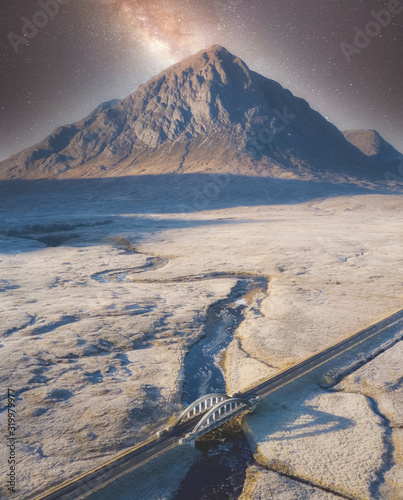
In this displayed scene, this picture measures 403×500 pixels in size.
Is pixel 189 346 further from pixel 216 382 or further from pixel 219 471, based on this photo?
pixel 219 471

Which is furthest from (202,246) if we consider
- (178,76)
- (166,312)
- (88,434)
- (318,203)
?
(178,76)

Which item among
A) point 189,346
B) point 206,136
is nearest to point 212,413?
point 189,346

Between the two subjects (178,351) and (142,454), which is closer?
(142,454)

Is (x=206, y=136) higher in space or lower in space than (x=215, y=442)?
higher

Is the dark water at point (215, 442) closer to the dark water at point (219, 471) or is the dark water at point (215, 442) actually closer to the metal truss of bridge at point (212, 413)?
the dark water at point (219, 471)

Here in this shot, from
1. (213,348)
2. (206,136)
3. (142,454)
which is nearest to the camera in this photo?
(142,454)

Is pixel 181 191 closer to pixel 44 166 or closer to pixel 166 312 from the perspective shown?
pixel 166 312

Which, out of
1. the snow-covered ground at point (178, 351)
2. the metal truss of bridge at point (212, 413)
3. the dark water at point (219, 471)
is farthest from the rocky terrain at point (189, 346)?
the metal truss of bridge at point (212, 413)
